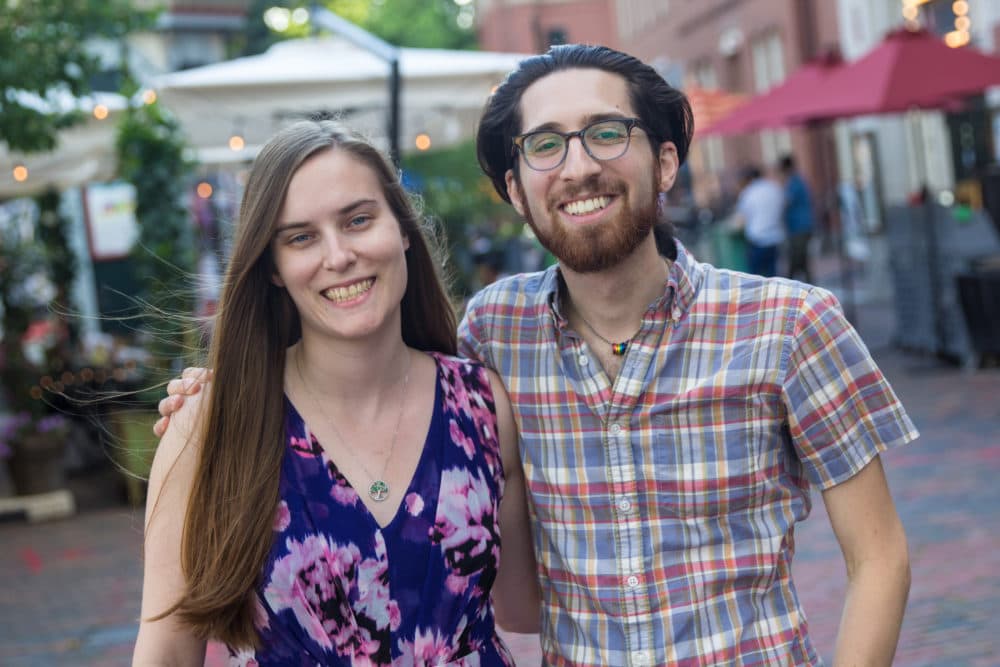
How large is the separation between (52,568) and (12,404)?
2.74 meters

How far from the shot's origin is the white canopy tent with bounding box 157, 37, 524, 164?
10258 millimetres

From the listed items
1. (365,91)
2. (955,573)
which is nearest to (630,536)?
(955,573)

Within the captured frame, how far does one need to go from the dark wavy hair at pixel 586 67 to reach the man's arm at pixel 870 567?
2.47 feet

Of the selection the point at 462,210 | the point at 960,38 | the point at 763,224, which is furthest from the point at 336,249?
the point at 960,38

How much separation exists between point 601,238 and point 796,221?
560 inches

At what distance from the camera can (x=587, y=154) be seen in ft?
8.23

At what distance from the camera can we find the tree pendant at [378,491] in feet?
8.46

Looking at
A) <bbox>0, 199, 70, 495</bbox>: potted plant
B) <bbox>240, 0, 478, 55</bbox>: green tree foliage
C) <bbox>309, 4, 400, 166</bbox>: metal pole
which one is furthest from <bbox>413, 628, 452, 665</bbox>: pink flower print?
<bbox>240, 0, 478, 55</bbox>: green tree foliage

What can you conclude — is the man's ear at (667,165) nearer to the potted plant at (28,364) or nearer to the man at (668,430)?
the man at (668,430)

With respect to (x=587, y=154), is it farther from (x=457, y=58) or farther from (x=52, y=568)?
(x=457, y=58)

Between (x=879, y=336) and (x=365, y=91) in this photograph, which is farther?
(x=879, y=336)

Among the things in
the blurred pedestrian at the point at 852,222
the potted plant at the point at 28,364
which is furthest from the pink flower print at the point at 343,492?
the blurred pedestrian at the point at 852,222

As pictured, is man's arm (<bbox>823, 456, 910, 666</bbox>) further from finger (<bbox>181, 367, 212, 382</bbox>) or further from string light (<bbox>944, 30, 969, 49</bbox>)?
string light (<bbox>944, 30, 969, 49</bbox>)

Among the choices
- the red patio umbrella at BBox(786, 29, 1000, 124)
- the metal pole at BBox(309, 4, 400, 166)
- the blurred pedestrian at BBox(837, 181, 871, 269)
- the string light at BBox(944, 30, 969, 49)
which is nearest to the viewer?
the metal pole at BBox(309, 4, 400, 166)
